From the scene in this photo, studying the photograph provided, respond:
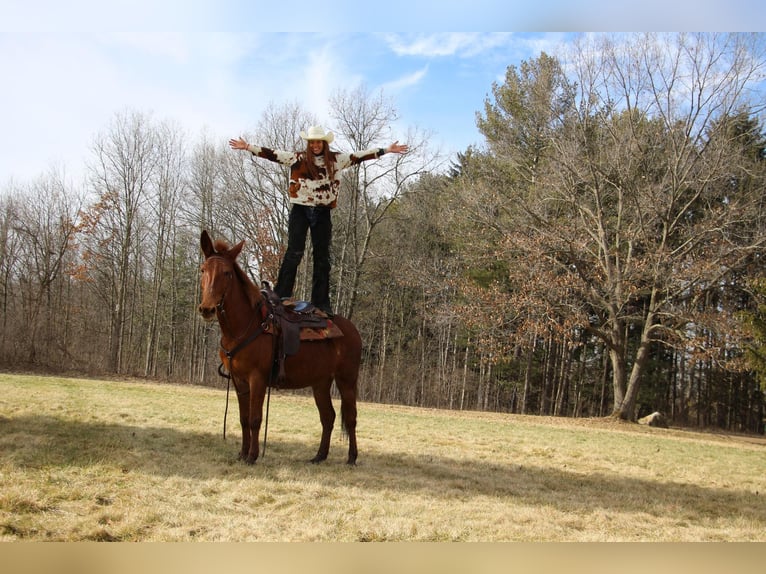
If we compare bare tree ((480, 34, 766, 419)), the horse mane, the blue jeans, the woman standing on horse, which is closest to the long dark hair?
the woman standing on horse

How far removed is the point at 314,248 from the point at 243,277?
0.78 m

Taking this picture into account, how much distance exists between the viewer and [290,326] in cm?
440

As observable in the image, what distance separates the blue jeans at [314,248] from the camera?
4.55m

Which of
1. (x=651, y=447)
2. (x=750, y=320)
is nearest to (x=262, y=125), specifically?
(x=651, y=447)

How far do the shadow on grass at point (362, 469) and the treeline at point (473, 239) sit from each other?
2.77 m

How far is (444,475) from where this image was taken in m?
4.72

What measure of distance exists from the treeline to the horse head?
8.08ft

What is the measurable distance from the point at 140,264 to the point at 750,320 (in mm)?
11672

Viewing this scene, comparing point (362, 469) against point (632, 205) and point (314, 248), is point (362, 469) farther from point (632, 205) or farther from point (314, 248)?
point (632, 205)

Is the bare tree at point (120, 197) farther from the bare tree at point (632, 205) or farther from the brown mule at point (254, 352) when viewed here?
the bare tree at point (632, 205)

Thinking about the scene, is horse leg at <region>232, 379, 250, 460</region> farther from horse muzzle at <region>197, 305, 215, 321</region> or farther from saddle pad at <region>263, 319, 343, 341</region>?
horse muzzle at <region>197, 305, 215, 321</region>

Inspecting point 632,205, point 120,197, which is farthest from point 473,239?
point 120,197

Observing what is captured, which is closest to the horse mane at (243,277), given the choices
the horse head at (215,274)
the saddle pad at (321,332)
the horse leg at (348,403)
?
the horse head at (215,274)

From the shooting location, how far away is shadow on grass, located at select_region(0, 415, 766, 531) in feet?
12.2
